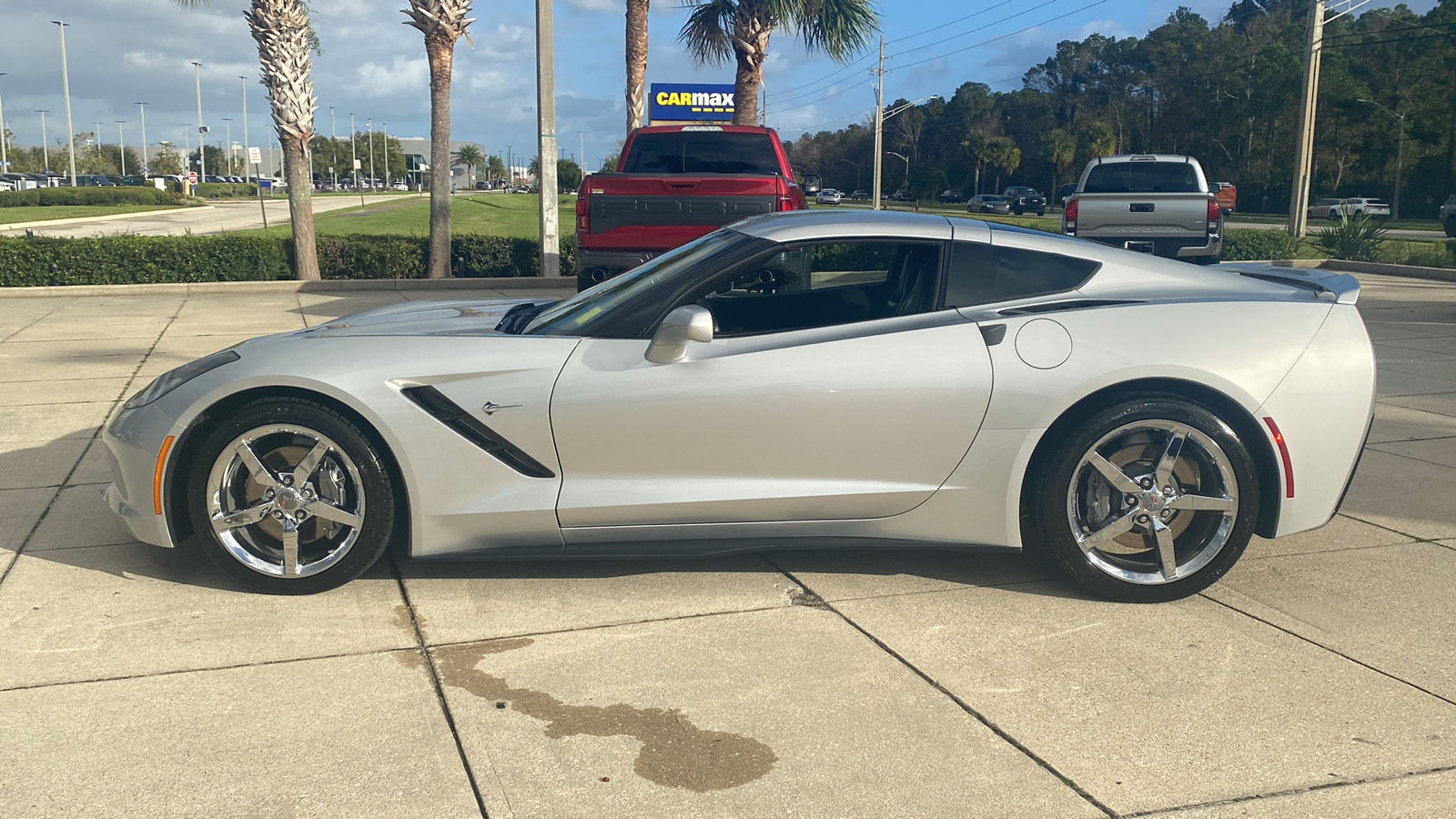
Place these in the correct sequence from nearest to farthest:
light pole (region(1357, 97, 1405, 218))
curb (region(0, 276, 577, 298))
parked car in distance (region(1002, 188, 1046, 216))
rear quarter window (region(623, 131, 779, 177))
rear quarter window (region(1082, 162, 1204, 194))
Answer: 1. rear quarter window (region(623, 131, 779, 177))
2. curb (region(0, 276, 577, 298))
3. rear quarter window (region(1082, 162, 1204, 194))
4. light pole (region(1357, 97, 1405, 218))
5. parked car in distance (region(1002, 188, 1046, 216))

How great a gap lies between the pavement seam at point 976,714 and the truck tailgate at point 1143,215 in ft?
38.3

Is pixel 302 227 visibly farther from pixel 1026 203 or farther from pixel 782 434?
pixel 1026 203

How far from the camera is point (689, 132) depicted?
36.3ft

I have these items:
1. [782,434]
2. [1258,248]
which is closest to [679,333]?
[782,434]

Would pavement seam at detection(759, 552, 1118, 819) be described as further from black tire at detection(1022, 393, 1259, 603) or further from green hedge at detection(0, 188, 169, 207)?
green hedge at detection(0, 188, 169, 207)

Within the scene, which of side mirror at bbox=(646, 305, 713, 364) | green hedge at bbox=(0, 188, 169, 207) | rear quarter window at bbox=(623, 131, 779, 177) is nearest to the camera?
side mirror at bbox=(646, 305, 713, 364)

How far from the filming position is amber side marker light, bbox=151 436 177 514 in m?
3.94

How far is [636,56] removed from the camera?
22.5 meters

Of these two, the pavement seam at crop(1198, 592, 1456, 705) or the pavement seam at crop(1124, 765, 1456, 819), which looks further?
the pavement seam at crop(1198, 592, 1456, 705)

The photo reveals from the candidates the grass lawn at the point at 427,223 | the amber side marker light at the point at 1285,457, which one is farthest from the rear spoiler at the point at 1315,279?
the grass lawn at the point at 427,223

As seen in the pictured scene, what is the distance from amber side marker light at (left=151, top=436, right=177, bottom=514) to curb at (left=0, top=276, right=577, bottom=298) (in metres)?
12.7

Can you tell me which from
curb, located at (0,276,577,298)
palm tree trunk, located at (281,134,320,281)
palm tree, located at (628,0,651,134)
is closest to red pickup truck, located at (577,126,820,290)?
curb, located at (0,276,577,298)

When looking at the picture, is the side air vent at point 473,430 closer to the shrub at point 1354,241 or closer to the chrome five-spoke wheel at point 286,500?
the chrome five-spoke wheel at point 286,500

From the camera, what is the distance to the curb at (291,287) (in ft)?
50.6
